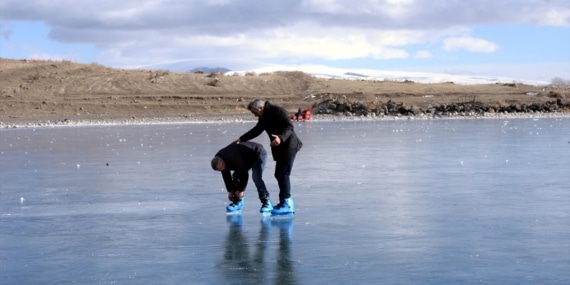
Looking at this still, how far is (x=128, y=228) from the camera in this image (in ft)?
32.0

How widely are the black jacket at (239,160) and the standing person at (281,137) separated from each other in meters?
0.25

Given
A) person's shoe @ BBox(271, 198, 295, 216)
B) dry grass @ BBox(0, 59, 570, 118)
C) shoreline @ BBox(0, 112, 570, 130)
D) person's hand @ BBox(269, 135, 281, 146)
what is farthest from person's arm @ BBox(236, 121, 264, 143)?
dry grass @ BBox(0, 59, 570, 118)

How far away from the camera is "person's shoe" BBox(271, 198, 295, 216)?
10.4m

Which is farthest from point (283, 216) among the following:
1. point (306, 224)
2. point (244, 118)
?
point (244, 118)

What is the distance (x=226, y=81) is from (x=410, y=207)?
53.0 meters

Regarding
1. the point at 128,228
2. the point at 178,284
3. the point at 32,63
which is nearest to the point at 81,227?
the point at 128,228

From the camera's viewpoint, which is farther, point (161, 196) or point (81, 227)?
point (161, 196)

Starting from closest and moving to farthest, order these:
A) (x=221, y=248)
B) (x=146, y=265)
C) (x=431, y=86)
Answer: (x=146, y=265), (x=221, y=248), (x=431, y=86)

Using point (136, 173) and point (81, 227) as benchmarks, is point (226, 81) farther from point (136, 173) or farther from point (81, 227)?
point (81, 227)

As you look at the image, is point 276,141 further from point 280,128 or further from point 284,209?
point 284,209

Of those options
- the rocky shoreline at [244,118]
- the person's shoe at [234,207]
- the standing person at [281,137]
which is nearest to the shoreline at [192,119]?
the rocky shoreline at [244,118]

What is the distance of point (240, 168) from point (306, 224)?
1245mm

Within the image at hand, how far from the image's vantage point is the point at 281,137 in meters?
10.3

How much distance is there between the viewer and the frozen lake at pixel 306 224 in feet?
24.4
